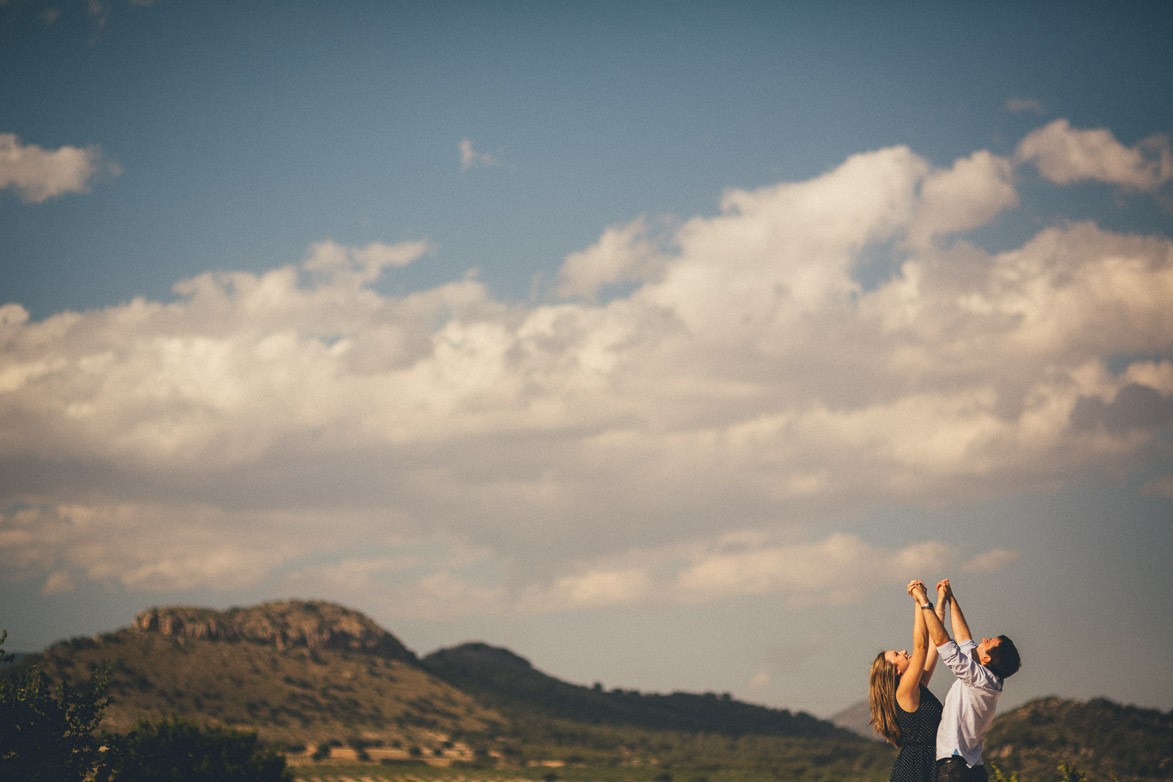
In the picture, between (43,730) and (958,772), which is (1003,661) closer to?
(958,772)

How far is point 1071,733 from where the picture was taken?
17488 cm

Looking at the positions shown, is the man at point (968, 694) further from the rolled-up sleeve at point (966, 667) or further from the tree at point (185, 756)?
the tree at point (185, 756)

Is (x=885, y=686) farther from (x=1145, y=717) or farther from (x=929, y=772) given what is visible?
(x=1145, y=717)

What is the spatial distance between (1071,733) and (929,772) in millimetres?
198989

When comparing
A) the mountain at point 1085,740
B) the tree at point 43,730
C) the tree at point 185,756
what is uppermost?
the tree at point 43,730

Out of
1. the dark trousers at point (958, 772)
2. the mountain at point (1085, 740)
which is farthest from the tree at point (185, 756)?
the mountain at point (1085, 740)

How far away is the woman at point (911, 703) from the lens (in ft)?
27.2

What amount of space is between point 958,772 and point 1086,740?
194 meters

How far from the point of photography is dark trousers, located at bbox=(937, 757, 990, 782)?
8.02 meters

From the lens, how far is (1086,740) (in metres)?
169

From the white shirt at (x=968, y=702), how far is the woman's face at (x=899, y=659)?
0.49m

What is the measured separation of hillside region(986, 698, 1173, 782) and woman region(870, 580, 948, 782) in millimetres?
167071

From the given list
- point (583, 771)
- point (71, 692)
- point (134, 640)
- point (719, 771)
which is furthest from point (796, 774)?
point (71, 692)

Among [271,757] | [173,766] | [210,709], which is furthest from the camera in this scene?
[210,709]
